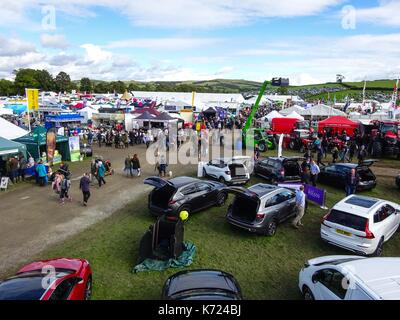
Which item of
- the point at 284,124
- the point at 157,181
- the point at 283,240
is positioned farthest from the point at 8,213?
the point at 284,124

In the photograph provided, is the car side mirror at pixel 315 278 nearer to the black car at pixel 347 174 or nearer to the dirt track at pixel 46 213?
the dirt track at pixel 46 213

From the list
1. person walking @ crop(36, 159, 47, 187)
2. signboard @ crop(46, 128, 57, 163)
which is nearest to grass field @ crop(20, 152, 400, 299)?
person walking @ crop(36, 159, 47, 187)

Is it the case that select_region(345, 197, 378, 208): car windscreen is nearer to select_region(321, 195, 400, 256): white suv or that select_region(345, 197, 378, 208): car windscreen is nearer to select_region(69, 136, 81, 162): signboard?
select_region(321, 195, 400, 256): white suv

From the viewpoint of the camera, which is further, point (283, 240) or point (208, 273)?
point (283, 240)

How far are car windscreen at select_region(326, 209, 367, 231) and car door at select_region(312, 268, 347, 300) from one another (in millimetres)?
3231

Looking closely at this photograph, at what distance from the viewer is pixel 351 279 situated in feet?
19.4

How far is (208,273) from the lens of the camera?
21.9 ft

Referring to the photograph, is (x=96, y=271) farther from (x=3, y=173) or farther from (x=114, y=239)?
(x=3, y=173)

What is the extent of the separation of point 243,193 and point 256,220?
38.3 inches

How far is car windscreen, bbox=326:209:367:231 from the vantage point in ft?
30.6

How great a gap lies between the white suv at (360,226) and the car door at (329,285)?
10.2 ft
